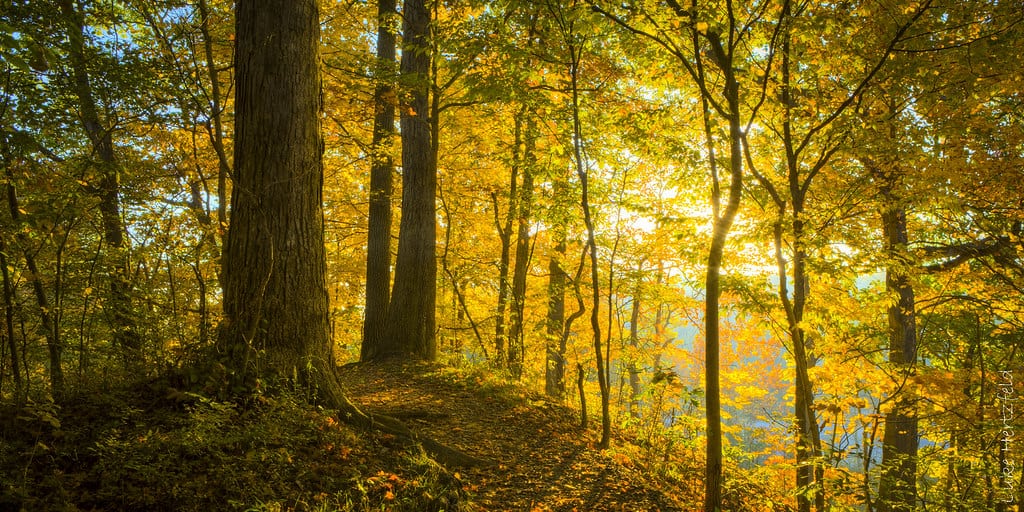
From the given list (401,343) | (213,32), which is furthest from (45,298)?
(401,343)

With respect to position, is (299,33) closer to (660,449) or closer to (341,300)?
(660,449)

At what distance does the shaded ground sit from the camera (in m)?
4.60

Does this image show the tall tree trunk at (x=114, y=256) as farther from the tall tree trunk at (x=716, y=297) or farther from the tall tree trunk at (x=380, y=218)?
the tall tree trunk at (x=716, y=297)

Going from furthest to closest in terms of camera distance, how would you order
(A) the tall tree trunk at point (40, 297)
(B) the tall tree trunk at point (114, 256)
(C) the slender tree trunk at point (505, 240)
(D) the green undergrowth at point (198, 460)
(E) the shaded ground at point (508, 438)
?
1. (C) the slender tree trunk at point (505, 240)
2. (E) the shaded ground at point (508, 438)
3. (B) the tall tree trunk at point (114, 256)
4. (A) the tall tree trunk at point (40, 297)
5. (D) the green undergrowth at point (198, 460)

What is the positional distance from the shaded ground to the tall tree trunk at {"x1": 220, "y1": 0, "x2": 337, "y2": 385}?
3.14ft

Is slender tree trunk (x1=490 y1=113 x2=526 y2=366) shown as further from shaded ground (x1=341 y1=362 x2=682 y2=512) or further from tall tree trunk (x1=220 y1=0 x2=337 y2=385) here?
tall tree trunk (x1=220 y1=0 x2=337 y2=385)

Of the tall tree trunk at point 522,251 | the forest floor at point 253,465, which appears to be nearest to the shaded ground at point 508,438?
the forest floor at point 253,465

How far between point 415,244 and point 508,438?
161 inches

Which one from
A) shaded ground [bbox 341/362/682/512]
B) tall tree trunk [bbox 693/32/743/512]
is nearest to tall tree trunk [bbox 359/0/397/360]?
shaded ground [bbox 341/362/682/512]

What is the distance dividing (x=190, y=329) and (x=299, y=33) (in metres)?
3.00

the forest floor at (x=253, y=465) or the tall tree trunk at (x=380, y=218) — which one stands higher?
the tall tree trunk at (x=380, y=218)

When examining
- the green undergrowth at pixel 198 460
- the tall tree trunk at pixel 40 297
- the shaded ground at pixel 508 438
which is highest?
the tall tree trunk at pixel 40 297

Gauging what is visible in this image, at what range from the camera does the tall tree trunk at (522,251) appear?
Result: 351 inches

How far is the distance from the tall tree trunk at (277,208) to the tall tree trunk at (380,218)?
3.72m
